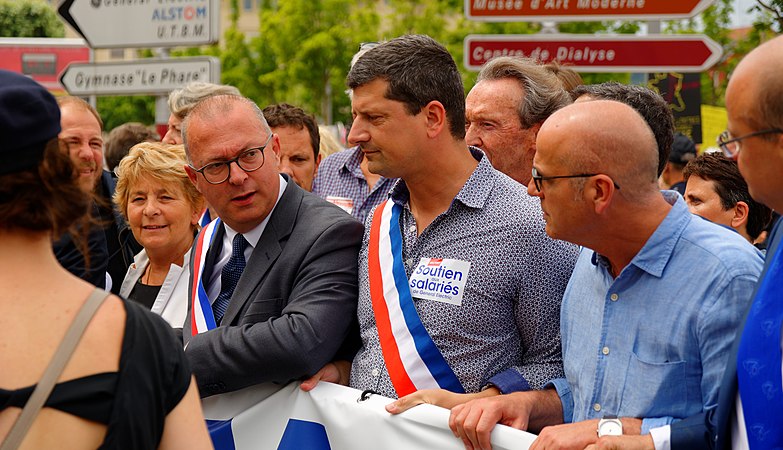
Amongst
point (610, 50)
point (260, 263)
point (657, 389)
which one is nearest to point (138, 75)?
point (610, 50)

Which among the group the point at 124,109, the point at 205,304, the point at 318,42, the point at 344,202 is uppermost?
the point at 205,304

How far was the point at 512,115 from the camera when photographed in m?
4.50

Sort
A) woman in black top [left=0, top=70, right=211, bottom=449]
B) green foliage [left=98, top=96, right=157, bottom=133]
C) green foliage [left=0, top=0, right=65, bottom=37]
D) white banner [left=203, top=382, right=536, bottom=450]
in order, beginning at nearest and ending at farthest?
A: woman in black top [left=0, top=70, right=211, bottom=449] → white banner [left=203, top=382, right=536, bottom=450] → green foliage [left=0, top=0, right=65, bottom=37] → green foliage [left=98, top=96, right=157, bottom=133]

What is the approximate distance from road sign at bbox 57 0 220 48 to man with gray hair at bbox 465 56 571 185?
5.62 m

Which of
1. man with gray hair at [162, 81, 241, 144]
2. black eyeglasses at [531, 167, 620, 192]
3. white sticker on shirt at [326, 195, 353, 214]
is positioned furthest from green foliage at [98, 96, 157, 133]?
black eyeglasses at [531, 167, 620, 192]

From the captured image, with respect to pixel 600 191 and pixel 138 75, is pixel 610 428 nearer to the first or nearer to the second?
pixel 600 191

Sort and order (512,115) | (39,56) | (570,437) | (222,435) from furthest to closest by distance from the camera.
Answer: (39,56), (512,115), (222,435), (570,437)

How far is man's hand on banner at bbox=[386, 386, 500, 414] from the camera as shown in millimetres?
3363

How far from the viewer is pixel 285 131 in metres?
6.90

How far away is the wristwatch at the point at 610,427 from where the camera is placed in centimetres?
287

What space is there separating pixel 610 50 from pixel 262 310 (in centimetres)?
564

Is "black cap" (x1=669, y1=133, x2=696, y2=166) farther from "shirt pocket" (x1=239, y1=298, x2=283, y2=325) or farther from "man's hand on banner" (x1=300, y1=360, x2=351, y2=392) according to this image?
"shirt pocket" (x1=239, y1=298, x2=283, y2=325)

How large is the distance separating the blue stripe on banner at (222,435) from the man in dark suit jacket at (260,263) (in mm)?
219

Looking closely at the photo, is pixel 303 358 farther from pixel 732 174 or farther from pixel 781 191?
pixel 732 174
